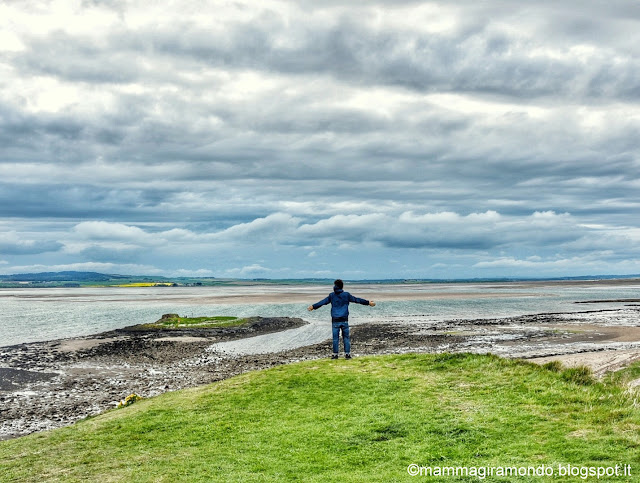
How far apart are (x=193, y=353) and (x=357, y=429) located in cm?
3663

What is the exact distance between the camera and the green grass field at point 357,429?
10.8 meters

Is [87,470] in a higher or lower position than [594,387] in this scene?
lower

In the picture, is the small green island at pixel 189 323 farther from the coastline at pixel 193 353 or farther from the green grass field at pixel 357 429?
the green grass field at pixel 357 429

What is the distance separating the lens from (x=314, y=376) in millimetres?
17688

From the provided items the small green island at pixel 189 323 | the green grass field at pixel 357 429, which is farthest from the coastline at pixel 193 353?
the green grass field at pixel 357 429

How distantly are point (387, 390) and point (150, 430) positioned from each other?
266 inches

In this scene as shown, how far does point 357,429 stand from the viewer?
12.9 metres

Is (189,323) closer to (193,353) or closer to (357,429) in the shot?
(193,353)

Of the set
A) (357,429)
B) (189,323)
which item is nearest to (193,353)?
(189,323)

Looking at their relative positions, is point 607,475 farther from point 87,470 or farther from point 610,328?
point 610,328

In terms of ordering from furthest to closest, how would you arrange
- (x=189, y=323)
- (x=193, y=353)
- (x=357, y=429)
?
(x=189, y=323)
(x=193, y=353)
(x=357, y=429)

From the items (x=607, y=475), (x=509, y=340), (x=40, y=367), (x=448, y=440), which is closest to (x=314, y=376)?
(x=448, y=440)

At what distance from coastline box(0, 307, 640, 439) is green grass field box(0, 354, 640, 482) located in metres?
9.80

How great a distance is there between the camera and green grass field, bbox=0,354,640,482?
10828 millimetres
